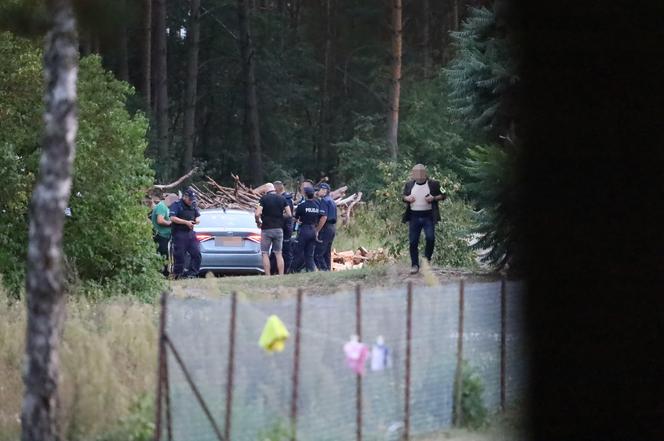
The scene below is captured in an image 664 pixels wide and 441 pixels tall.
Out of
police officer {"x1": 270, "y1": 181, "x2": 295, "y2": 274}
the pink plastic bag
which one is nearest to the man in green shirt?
police officer {"x1": 270, "y1": 181, "x2": 295, "y2": 274}

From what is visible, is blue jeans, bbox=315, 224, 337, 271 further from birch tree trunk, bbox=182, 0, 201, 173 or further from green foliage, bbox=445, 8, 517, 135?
birch tree trunk, bbox=182, 0, 201, 173

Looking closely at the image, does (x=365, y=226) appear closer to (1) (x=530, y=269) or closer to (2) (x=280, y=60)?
(1) (x=530, y=269)

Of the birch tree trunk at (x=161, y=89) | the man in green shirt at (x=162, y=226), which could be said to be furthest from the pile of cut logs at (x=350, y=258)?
the birch tree trunk at (x=161, y=89)

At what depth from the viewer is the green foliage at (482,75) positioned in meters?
15.4

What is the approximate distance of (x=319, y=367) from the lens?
324 inches

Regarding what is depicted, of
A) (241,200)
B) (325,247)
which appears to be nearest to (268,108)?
(241,200)

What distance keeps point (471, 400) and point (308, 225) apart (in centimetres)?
1075

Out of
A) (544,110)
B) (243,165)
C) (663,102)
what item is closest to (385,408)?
(663,102)

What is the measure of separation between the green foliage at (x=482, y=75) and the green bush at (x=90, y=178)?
4.39 m

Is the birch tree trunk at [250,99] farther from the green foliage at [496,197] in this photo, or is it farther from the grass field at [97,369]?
the grass field at [97,369]

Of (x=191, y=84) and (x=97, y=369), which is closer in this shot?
(x=97, y=369)

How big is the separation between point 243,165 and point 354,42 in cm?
796

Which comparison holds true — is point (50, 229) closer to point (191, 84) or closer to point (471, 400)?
point (471, 400)

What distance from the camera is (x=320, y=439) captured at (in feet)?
27.0
